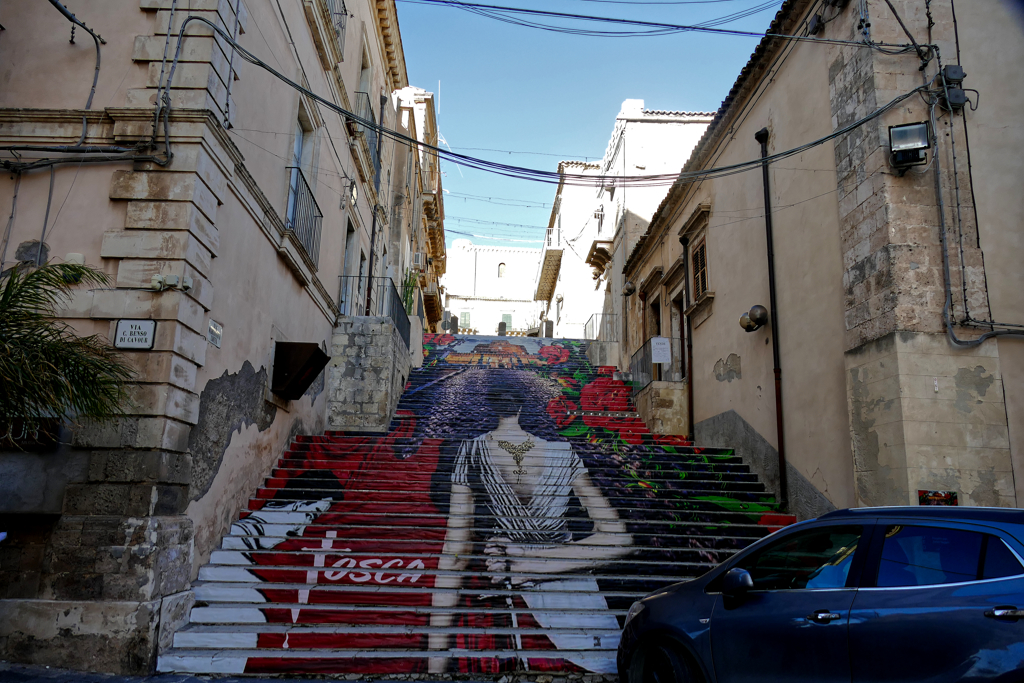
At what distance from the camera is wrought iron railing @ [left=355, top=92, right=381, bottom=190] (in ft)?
51.7

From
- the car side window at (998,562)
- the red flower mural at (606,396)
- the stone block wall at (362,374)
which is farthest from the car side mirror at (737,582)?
the red flower mural at (606,396)

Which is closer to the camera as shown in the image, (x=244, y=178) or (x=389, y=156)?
(x=244, y=178)

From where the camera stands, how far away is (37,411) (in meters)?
4.79

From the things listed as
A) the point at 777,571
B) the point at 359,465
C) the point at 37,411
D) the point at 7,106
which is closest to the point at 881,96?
the point at 777,571

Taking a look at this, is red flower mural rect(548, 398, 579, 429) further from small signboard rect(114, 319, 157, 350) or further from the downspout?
small signboard rect(114, 319, 157, 350)

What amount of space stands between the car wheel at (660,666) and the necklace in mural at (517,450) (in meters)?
5.55

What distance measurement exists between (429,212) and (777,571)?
92.9ft

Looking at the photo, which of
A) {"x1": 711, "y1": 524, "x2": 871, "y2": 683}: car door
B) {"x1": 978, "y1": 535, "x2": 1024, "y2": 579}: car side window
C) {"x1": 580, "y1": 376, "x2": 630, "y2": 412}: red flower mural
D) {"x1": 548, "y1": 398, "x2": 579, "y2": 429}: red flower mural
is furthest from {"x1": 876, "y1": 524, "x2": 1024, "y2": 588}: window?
{"x1": 580, "y1": 376, "x2": 630, "y2": 412}: red flower mural

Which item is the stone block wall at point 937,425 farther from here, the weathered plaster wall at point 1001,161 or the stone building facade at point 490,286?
the stone building facade at point 490,286

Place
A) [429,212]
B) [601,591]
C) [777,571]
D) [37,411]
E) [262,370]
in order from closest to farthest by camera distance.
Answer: [777,571]
[37,411]
[601,591]
[262,370]
[429,212]

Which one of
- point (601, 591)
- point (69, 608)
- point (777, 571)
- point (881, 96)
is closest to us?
point (777, 571)

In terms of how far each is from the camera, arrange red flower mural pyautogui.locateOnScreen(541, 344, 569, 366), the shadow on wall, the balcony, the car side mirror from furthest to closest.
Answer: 1. the balcony
2. red flower mural pyautogui.locateOnScreen(541, 344, 569, 366)
3. the shadow on wall
4. the car side mirror

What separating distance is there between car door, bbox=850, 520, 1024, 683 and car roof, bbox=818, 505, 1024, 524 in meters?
0.06

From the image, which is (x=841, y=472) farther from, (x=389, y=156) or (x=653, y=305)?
(x=389, y=156)
